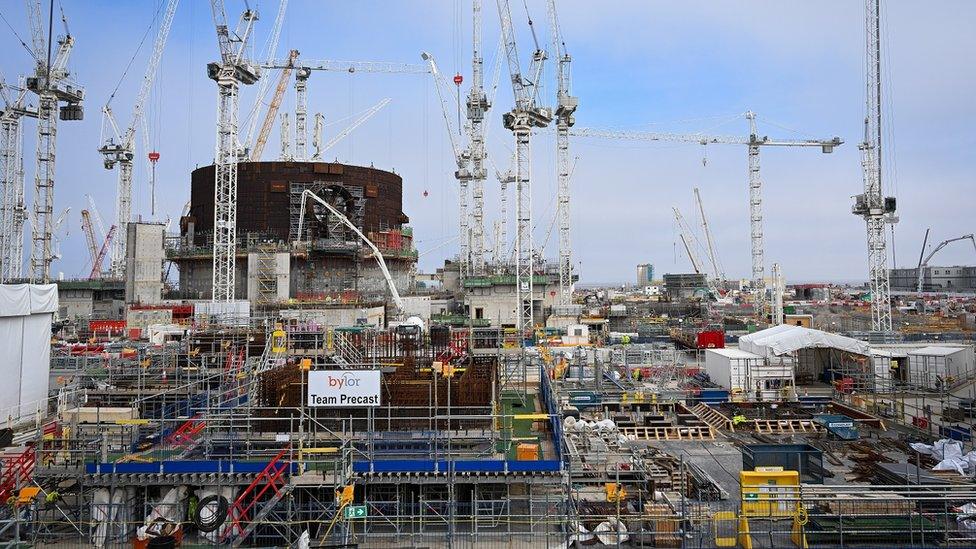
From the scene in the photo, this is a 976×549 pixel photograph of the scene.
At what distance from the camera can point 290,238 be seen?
60156 mm

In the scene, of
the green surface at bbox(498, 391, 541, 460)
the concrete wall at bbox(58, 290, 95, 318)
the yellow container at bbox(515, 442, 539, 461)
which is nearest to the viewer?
the yellow container at bbox(515, 442, 539, 461)

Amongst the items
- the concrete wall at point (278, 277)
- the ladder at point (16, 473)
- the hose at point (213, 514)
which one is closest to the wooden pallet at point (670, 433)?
the hose at point (213, 514)

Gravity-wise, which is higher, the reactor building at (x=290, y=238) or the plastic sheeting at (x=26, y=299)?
the reactor building at (x=290, y=238)

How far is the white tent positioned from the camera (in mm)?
23734

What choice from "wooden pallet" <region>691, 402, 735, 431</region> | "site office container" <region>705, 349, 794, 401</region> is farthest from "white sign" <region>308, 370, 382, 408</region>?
"site office container" <region>705, 349, 794, 401</region>

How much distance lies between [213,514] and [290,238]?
48001mm

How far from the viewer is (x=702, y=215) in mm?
132000

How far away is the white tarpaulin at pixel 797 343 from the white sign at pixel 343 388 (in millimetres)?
26091

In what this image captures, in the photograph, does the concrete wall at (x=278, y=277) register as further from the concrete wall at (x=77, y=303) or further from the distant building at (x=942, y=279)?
the distant building at (x=942, y=279)

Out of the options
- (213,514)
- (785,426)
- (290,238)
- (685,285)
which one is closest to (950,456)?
(785,426)

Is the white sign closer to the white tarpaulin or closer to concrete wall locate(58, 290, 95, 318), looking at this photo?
the white tarpaulin

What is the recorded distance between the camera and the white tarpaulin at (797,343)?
33906mm

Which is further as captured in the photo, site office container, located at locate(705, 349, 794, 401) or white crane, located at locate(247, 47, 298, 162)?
white crane, located at locate(247, 47, 298, 162)

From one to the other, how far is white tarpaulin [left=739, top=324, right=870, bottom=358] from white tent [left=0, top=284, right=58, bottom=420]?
35465mm
